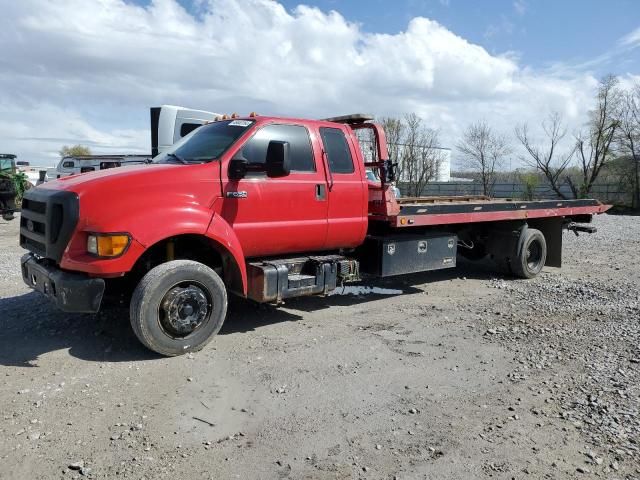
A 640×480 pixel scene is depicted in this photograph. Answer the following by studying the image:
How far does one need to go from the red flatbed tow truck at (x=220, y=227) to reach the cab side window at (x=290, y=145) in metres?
0.01

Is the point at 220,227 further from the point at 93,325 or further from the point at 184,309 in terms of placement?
the point at 93,325

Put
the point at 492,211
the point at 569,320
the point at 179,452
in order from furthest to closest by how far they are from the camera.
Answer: the point at 492,211
the point at 569,320
the point at 179,452

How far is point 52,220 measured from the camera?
15.6ft

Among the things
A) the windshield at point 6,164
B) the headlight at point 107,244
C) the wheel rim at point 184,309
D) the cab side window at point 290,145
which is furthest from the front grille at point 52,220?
the windshield at point 6,164

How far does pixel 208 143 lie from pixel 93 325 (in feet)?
7.80

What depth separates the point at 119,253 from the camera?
461 centimetres

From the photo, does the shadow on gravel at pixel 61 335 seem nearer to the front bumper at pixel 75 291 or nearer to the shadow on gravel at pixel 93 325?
the shadow on gravel at pixel 93 325

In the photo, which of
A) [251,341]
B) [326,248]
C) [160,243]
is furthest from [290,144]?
[251,341]

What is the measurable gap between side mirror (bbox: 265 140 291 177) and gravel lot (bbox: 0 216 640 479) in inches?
69.7

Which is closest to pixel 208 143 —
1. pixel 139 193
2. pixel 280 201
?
pixel 280 201

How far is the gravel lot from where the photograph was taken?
323 centimetres

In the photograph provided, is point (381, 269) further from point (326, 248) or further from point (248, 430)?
point (248, 430)

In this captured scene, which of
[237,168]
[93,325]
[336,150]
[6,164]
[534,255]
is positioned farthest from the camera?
[6,164]

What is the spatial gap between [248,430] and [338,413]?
2.22 feet
